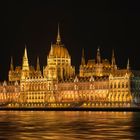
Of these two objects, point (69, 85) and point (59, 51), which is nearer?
point (69, 85)

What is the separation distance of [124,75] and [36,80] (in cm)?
3322

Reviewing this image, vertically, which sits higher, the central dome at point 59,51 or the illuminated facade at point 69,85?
the central dome at point 59,51

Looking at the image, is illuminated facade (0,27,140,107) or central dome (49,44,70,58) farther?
central dome (49,44,70,58)

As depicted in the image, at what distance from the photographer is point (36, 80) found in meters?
159

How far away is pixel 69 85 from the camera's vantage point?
149625 millimetres

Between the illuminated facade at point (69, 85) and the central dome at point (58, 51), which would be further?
the central dome at point (58, 51)

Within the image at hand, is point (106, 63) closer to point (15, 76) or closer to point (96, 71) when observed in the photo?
point (96, 71)

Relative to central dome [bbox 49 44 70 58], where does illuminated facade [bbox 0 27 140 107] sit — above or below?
below

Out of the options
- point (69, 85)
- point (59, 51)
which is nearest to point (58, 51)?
point (59, 51)

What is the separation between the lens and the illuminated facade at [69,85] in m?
134

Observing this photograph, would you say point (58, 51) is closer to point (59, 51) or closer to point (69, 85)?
point (59, 51)

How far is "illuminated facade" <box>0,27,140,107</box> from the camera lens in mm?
134500

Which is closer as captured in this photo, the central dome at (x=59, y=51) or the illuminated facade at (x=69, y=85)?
the illuminated facade at (x=69, y=85)

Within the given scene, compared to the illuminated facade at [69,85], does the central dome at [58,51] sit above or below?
above
